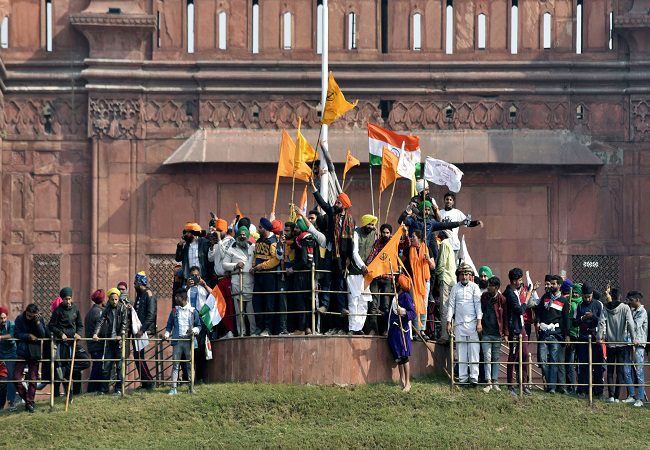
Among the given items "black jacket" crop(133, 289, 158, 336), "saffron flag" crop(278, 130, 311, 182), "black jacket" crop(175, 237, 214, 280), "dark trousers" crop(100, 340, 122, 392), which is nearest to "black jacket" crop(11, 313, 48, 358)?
"dark trousers" crop(100, 340, 122, 392)

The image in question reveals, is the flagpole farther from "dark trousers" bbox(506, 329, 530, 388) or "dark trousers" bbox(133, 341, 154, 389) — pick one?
"dark trousers" bbox(506, 329, 530, 388)

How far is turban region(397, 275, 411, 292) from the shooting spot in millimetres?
28609

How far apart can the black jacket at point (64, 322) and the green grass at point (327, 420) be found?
923mm

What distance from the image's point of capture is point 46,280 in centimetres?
3650

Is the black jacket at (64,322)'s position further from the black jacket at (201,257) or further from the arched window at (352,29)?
the arched window at (352,29)

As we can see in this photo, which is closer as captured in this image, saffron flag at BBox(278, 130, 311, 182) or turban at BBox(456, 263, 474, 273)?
turban at BBox(456, 263, 474, 273)

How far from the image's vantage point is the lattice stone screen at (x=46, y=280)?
3638cm

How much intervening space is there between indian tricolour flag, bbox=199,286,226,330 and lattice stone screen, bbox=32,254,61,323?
759cm

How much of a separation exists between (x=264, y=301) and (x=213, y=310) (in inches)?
27.5

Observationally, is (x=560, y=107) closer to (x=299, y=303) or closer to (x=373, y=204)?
(x=373, y=204)

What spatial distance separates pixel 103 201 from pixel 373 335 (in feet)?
29.4

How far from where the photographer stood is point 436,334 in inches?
1179

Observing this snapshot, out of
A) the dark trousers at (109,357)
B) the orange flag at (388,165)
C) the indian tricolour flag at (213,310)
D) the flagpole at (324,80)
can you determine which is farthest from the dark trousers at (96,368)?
the orange flag at (388,165)

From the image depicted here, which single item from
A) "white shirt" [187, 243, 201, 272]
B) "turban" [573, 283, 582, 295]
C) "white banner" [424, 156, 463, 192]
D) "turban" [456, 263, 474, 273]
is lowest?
"turban" [573, 283, 582, 295]
